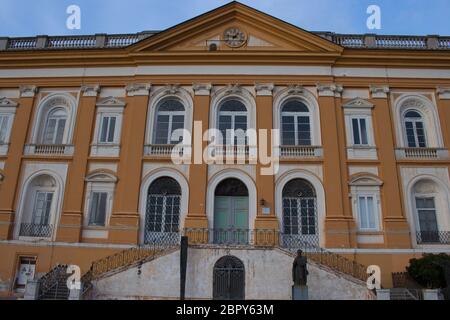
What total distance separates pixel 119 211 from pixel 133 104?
4.88 metres

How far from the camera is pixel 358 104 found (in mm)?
18547

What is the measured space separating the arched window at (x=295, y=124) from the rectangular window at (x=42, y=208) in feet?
34.2

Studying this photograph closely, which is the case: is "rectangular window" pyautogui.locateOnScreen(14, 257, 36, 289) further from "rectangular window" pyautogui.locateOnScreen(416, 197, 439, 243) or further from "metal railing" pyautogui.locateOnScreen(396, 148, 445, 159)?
"metal railing" pyautogui.locateOnScreen(396, 148, 445, 159)

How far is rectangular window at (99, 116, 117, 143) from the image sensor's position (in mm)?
18453

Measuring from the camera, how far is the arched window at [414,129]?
18.3 metres

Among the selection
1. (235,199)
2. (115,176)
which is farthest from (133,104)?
(235,199)

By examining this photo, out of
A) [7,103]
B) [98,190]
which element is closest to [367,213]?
[98,190]

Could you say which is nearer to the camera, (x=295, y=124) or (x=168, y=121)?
(x=295, y=124)

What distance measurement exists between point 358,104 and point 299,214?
5.71m

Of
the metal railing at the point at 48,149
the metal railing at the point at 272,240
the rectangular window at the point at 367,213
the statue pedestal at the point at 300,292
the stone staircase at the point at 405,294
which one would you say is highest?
the metal railing at the point at 48,149

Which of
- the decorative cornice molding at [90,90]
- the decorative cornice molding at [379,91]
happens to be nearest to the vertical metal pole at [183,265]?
the decorative cornice molding at [90,90]

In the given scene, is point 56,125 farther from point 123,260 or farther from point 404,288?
point 404,288

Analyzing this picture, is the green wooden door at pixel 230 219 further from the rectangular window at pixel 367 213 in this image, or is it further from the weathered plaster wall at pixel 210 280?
the rectangular window at pixel 367 213

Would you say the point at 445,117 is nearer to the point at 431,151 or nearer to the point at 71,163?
the point at 431,151
